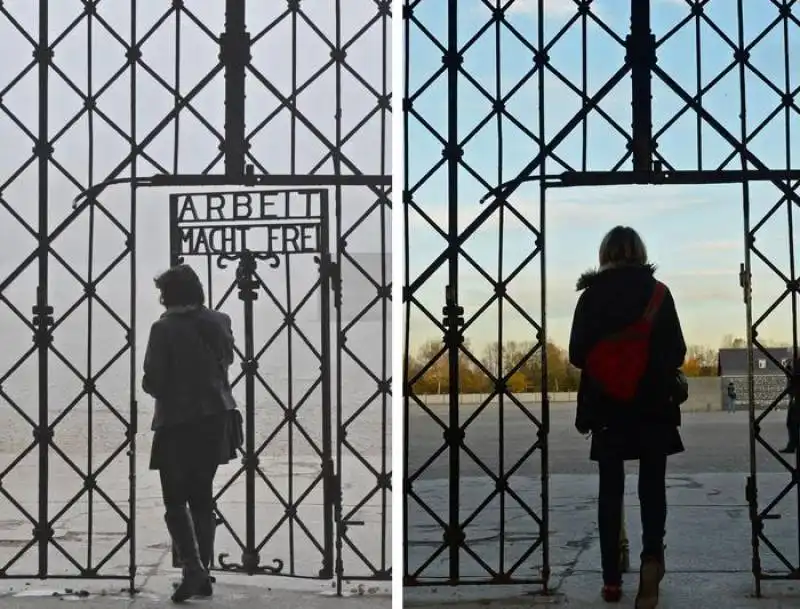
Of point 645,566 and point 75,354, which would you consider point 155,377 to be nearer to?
point 75,354

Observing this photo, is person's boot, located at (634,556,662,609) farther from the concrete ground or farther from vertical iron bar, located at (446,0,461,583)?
vertical iron bar, located at (446,0,461,583)

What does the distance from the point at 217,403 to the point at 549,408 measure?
104 cm

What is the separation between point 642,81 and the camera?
3.04 m

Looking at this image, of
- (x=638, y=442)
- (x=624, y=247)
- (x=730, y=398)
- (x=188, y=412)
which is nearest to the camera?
(x=638, y=442)

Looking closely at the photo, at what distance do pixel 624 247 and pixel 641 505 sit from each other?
0.75 m

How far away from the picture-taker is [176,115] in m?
3.12

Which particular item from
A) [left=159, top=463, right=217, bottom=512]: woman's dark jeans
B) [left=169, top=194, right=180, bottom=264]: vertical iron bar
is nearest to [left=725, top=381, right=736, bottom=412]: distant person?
[left=159, top=463, right=217, bottom=512]: woman's dark jeans

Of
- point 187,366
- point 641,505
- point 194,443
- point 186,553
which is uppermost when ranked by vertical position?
point 187,366

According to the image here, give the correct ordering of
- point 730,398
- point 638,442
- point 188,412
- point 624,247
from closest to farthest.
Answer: point 638,442
point 624,247
point 188,412
point 730,398

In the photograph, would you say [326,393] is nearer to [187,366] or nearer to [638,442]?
[187,366]

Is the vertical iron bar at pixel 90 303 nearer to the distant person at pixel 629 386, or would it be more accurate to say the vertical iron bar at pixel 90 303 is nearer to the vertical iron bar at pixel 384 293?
the vertical iron bar at pixel 384 293

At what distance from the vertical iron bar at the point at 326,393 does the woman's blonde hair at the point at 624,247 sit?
33.7 inches

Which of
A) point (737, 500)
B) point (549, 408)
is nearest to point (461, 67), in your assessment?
point (549, 408)

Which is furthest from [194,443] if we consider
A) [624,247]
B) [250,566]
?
[624,247]
